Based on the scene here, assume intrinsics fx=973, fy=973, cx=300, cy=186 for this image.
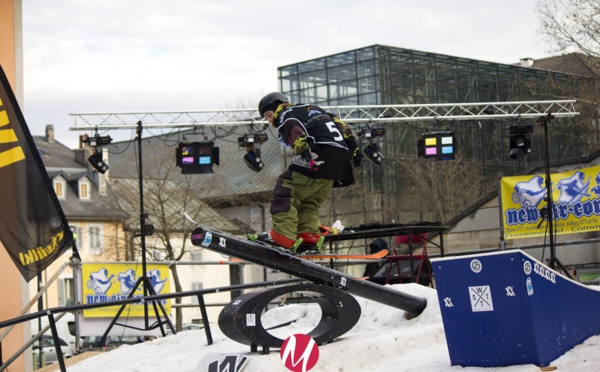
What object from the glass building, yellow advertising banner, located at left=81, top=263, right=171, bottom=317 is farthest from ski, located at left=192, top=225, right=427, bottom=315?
the glass building

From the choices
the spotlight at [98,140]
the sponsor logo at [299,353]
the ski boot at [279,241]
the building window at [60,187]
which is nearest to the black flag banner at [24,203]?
the ski boot at [279,241]

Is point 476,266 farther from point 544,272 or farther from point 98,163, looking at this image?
point 98,163

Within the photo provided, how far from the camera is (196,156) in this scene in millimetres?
23406

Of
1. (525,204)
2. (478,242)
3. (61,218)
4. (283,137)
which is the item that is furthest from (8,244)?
(478,242)

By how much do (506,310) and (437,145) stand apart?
16597 millimetres

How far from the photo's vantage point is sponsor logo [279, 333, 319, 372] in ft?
26.6

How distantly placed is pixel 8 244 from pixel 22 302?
3627 mm

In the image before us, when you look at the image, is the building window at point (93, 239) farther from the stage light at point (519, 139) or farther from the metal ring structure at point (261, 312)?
the metal ring structure at point (261, 312)

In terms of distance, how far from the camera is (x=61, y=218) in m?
11.6

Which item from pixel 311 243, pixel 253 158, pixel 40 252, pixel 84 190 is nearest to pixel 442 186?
pixel 253 158

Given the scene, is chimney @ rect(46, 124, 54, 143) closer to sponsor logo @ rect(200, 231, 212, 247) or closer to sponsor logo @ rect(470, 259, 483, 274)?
sponsor logo @ rect(200, 231, 212, 247)

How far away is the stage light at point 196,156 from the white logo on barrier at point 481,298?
1522 cm

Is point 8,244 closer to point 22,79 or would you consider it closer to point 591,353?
point 22,79

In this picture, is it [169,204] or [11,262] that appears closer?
[11,262]
